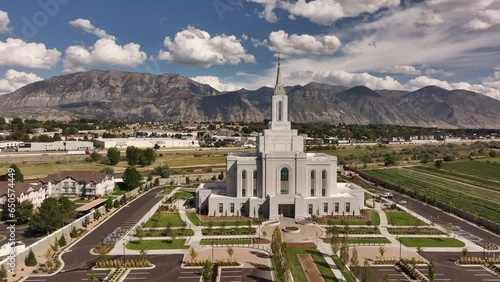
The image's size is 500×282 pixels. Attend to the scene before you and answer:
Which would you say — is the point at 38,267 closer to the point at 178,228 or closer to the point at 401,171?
the point at 178,228

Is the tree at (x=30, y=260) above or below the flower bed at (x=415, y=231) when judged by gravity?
above

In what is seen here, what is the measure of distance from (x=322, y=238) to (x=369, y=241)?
21.1 ft

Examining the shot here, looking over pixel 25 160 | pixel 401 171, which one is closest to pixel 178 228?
pixel 401 171

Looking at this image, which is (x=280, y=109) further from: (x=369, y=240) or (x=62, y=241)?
(x=62, y=241)

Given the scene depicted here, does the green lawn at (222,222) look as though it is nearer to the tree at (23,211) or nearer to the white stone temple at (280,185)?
the white stone temple at (280,185)

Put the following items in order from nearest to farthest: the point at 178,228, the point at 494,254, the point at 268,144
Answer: the point at 494,254, the point at 178,228, the point at 268,144

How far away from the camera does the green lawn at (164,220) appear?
58.8 metres

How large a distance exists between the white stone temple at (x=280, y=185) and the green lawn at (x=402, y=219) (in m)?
5.46

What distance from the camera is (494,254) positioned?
153 ft

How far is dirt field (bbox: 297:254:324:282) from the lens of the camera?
3947 cm

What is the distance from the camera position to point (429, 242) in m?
51.5

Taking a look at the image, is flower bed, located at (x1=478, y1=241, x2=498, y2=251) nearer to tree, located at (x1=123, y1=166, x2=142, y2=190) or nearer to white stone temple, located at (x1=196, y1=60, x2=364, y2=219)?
white stone temple, located at (x1=196, y1=60, x2=364, y2=219)

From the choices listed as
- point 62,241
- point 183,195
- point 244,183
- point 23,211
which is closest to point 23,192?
point 23,211

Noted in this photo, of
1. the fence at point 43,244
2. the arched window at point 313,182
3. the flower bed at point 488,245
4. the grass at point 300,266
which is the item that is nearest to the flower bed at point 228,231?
the grass at point 300,266
